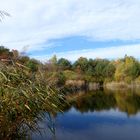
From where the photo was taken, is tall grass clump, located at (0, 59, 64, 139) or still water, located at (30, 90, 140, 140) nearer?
tall grass clump, located at (0, 59, 64, 139)

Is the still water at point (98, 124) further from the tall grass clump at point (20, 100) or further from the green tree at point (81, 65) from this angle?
the green tree at point (81, 65)

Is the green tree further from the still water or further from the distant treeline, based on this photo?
the still water

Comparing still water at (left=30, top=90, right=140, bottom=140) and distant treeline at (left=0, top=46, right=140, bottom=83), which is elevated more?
distant treeline at (left=0, top=46, right=140, bottom=83)

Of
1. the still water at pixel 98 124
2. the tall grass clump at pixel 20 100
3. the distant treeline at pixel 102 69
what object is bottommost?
the still water at pixel 98 124

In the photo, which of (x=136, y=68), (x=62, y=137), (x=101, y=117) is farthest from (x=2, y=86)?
(x=136, y=68)

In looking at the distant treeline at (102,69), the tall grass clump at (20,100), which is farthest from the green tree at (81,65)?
the tall grass clump at (20,100)

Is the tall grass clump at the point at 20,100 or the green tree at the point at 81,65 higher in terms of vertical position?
the green tree at the point at 81,65

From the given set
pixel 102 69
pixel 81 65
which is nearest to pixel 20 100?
pixel 102 69

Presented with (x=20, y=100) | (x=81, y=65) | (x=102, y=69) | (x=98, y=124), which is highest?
(x=81, y=65)

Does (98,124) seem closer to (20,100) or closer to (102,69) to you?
(20,100)

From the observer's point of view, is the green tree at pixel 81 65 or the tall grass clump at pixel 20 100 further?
the green tree at pixel 81 65

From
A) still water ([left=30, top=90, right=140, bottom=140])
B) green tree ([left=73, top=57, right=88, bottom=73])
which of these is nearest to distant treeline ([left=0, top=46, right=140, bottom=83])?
green tree ([left=73, top=57, right=88, bottom=73])

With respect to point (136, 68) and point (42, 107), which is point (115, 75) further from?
point (42, 107)

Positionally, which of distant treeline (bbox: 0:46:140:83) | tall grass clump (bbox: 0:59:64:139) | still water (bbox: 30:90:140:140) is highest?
distant treeline (bbox: 0:46:140:83)
